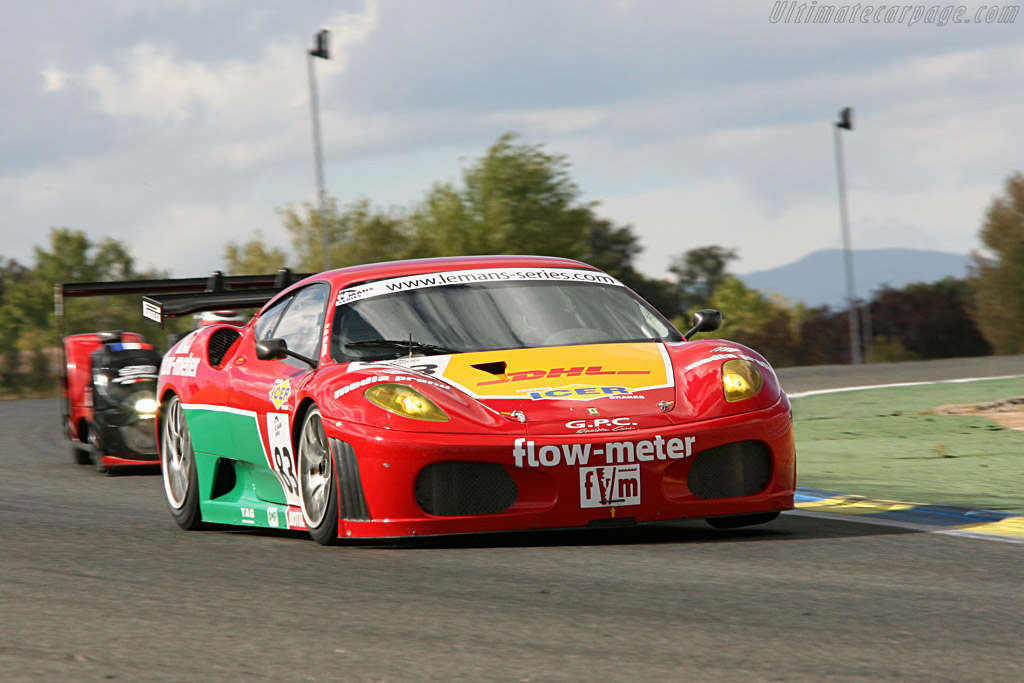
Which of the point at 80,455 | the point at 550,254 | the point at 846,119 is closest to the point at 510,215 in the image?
the point at 550,254

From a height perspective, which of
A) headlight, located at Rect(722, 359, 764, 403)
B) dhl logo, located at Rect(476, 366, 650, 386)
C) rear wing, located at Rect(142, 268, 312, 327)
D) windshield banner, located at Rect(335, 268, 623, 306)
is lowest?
headlight, located at Rect(722, 359, 764, 403)

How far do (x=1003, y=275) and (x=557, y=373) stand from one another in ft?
212

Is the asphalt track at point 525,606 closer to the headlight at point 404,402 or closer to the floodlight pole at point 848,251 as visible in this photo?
the headlight at point 404,402

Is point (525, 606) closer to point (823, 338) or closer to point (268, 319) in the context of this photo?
point (268, 319)

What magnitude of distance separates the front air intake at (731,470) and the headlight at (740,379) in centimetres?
21

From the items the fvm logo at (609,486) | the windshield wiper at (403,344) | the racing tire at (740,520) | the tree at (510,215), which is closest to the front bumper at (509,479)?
the fvm logo at (609,486)

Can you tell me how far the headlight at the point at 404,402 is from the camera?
5984mm

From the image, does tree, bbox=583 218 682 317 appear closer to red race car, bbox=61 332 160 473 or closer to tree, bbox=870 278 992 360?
tree, bbox=870 278 992 360

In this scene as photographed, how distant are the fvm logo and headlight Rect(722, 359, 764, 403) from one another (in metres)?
0.59

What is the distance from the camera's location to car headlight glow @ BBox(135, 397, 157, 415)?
11.7 m

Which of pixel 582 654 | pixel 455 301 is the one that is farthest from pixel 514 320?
pixel 582 654

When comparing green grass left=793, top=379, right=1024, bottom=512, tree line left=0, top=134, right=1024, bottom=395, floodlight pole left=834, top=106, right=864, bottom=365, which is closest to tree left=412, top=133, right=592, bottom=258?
tree line left=0, top=134, right=1024, bottom=395

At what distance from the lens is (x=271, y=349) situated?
681 centimetres

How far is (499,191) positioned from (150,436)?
66.6 metres
